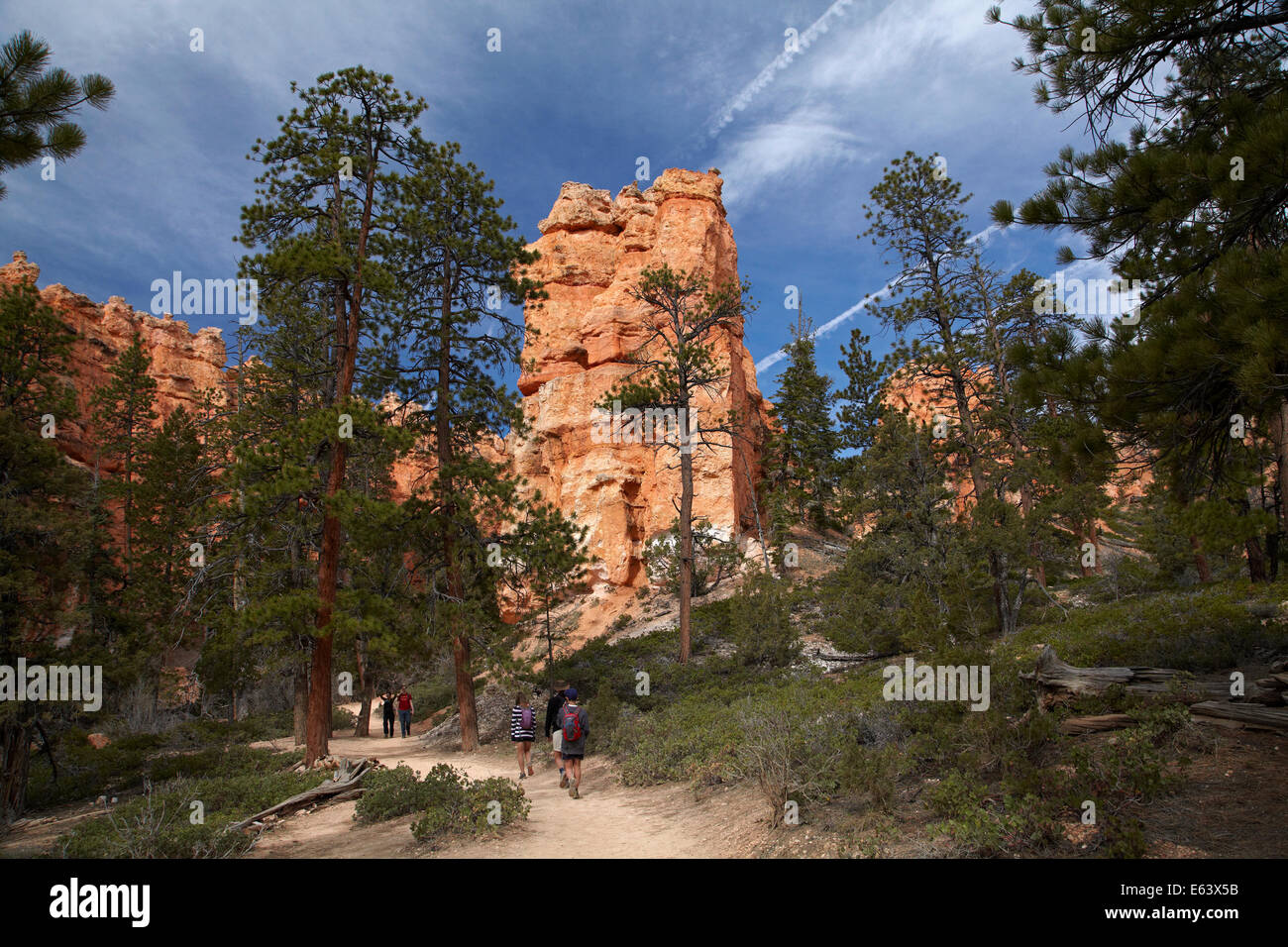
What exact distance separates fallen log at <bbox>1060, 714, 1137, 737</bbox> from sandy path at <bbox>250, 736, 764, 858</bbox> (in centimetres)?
305

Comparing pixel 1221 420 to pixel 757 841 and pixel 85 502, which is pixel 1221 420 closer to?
pixel 757 841

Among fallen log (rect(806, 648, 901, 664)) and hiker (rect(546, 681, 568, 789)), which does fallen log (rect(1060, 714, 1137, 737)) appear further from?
fallen log (rect(806, 648, 901, 664))

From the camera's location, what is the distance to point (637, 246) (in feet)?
132

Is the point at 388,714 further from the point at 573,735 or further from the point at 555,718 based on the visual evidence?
the point at 573,735

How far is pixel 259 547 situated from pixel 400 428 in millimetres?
3505

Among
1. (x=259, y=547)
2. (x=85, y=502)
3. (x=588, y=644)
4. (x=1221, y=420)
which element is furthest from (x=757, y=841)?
(x=85, y=502)

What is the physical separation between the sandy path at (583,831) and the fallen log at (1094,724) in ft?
10.0

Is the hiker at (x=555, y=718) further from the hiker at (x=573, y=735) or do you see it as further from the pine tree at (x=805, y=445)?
the pine tree at (x=805, y=445)

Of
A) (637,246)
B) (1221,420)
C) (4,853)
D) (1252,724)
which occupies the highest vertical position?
(637,246)

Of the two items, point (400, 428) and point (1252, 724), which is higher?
point (400, 428)
